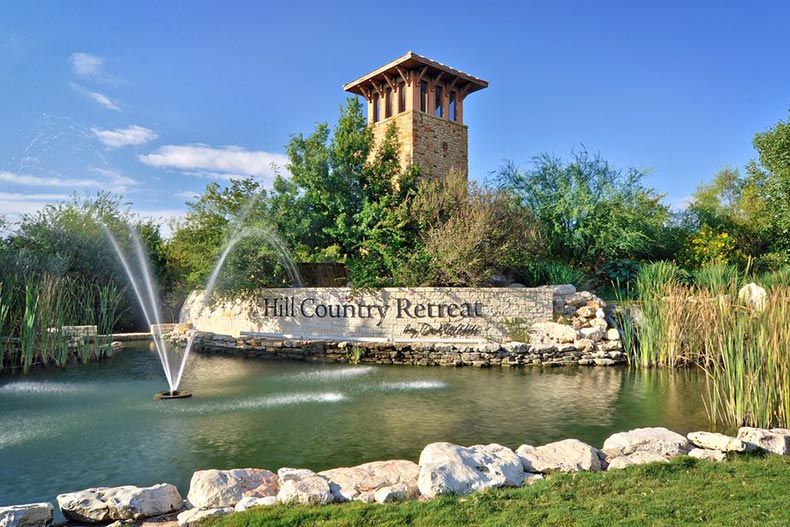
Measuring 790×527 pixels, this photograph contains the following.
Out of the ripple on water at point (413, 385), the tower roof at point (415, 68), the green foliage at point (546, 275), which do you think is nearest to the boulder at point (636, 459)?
the ripple on water at point (413, 385)

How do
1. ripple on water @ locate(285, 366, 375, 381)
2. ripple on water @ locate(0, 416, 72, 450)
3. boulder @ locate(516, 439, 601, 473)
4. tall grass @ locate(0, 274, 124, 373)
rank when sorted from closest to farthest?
boulder @ locate(516, 439, 601, 473)
ripple on water @ locate(0, 416, 72, 450)
ripple on water @ locate(285, 366, 375, 381)
tall grass @ locate(0, 274, 124, 373)

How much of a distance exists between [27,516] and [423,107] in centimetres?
2490

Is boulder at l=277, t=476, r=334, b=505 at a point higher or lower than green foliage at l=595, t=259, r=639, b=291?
lower

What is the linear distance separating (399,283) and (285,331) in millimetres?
4488

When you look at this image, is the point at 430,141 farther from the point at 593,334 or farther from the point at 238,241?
the point at 593,334

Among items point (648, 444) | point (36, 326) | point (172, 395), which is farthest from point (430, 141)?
point (648, 444)

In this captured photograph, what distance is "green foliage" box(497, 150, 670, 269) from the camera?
22.2m

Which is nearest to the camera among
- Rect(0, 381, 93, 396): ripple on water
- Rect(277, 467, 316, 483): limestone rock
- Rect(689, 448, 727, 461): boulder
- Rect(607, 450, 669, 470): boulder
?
Rect(277, 467, 316, 483): limestone rock

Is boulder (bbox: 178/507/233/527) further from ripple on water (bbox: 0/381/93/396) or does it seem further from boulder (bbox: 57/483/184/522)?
ripple on water (bbox: 0/381/93/396)

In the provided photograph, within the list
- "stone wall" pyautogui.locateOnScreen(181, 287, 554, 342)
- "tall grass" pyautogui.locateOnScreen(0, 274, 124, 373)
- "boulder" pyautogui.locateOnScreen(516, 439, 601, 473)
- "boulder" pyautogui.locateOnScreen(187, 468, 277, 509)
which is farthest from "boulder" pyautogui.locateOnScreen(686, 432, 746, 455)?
"tall grass" pyautogui.locateOnScreen(0, 274, 124, 373)

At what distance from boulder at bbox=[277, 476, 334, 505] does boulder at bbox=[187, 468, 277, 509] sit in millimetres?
274

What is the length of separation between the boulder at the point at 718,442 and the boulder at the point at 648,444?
0.39 feet

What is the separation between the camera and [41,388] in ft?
36.0

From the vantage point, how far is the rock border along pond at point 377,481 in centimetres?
421
